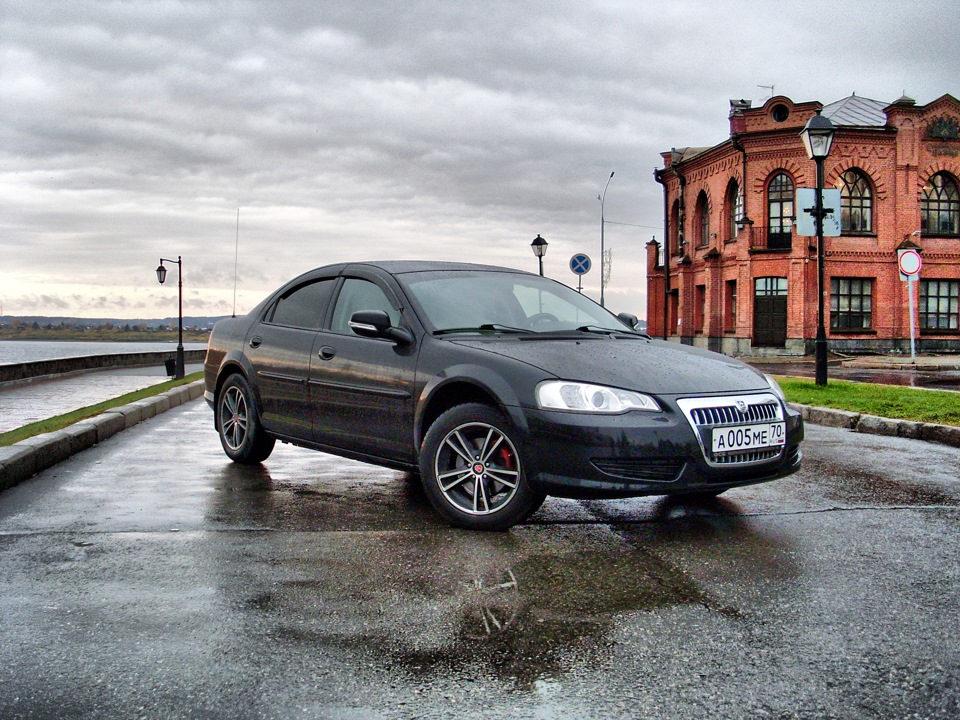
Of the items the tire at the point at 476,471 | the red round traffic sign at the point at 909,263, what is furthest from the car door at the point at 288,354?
the red round traffic sign at the point at 909,263

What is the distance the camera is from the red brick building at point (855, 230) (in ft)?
127

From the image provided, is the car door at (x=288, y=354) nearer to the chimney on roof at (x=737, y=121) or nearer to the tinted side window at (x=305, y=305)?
the tinted side window at (x=305, y=305)

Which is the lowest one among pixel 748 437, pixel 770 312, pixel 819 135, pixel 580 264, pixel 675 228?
pixel 748 437

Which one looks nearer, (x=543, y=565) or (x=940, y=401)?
(x=543, y=565)

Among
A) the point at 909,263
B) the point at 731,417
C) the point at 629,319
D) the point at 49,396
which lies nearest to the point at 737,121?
the point at 909,263

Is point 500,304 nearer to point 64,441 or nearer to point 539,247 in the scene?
point 64,441

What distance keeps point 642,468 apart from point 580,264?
23.0 metres

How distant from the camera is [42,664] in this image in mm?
3146

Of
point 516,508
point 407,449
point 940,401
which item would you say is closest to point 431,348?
point 407,449

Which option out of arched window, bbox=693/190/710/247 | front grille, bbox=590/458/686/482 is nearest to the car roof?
front grille, bbox=590/458/686/482

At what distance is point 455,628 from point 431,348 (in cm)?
237

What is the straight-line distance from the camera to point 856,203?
3947cm

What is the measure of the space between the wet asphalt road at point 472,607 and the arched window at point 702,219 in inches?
1559

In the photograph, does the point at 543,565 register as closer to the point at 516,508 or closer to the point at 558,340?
the point at 516,508
